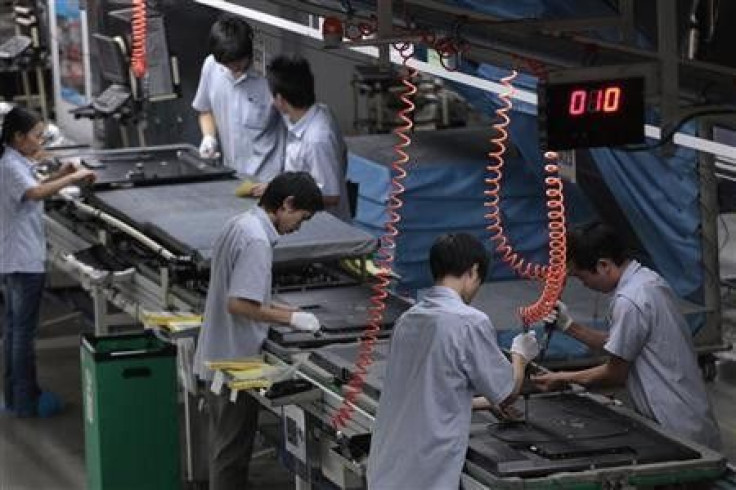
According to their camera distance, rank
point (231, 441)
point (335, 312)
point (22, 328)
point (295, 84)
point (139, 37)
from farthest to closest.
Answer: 1. point (139, 37)
2. point (22, 328)
3. point (295, 84)
4. point (335, 312)
5. point (231, 441)

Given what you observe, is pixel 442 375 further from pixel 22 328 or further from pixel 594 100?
pixel 22 328

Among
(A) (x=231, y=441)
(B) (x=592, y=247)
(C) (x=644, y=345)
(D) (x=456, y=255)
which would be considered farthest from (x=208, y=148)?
(D) (x=456, y=255)

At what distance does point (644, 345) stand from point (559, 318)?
1.35ft

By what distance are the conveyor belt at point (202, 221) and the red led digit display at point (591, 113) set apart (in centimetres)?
214

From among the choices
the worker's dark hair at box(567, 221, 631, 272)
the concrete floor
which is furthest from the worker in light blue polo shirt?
the worker's dark hair at box(567, 221, 631, 272)

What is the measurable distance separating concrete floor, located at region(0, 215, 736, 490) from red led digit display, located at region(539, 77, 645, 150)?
9.27 ft

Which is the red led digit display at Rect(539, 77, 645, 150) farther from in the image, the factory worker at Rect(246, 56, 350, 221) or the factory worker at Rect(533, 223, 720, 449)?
the factory worker at Rect(246, 56, 350, 221)

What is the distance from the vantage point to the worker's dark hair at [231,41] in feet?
34.2

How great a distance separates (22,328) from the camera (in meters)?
10.3

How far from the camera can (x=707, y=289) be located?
1092cm

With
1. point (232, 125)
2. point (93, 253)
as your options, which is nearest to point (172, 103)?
point (232, 125)

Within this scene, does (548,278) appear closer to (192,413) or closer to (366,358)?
(366,358)

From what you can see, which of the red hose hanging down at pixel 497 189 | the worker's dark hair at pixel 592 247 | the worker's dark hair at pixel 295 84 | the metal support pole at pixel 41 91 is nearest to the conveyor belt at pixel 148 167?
the worker's dark hair at pixel 295 84

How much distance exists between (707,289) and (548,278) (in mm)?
4217
